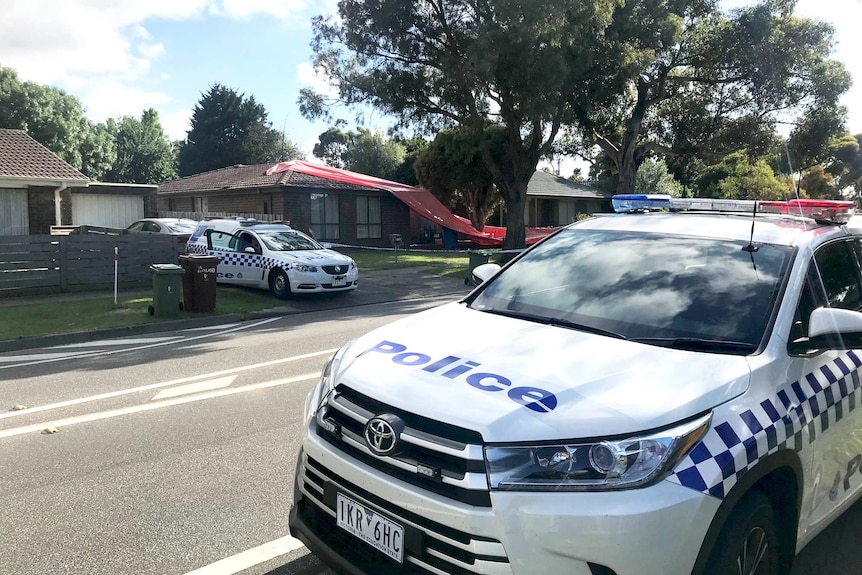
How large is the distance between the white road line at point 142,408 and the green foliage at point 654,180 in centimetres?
3489

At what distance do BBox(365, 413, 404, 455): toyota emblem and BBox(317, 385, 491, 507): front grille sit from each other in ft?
0.07

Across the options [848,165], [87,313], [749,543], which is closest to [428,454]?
[749,543]

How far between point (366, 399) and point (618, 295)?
1.48 m

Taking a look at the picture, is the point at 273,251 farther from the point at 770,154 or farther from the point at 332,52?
the point at 770,154

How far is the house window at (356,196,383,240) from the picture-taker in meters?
30.1

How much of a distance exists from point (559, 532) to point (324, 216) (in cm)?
2715

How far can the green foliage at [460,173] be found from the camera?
28333 mm

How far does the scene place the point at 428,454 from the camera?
241 centimetres

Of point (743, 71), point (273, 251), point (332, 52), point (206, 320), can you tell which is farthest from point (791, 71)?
point (206, 320)

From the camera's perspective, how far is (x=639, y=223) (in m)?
4.01

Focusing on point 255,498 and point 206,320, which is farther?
point 206,320

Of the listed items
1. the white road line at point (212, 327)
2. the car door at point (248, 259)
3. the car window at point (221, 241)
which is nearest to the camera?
the white road line at point (212, 327)

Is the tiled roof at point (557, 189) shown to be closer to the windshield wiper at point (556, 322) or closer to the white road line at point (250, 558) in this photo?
the windshield wiper at point (556, 322)

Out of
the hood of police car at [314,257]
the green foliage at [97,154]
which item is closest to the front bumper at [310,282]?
the hood of police car at [314,257]
